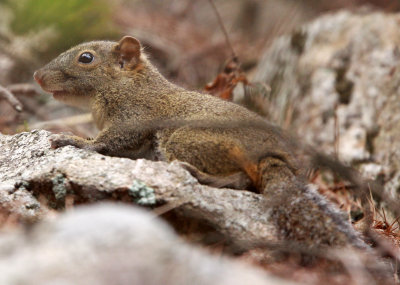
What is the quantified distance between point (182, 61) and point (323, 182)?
5.09m

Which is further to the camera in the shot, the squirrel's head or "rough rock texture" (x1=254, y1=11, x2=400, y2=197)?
"rough rock texture" (x1=254, y1=11, x2=400, y2=197)

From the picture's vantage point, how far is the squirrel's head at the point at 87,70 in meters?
4.89

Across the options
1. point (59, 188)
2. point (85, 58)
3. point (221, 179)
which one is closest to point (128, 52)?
point (85, 58)

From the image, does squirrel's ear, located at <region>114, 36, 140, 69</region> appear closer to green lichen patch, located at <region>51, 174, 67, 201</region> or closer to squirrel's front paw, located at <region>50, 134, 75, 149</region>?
squirrel's front paw, located at <region>50, 134, 75, 149</region>

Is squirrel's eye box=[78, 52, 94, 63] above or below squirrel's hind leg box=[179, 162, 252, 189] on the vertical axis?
above

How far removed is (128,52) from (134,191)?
6.56 feet

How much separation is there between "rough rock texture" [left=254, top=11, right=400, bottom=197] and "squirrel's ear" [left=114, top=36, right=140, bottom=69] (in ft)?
10.0

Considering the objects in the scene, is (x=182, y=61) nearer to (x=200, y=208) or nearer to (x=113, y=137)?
(x=113, y=137)

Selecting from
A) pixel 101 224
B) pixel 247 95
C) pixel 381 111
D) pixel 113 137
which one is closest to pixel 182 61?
pixel 247 95

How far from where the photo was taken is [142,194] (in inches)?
139

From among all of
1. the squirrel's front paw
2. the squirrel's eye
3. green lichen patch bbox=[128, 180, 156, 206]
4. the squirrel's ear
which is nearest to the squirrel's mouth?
the squirrel's eye

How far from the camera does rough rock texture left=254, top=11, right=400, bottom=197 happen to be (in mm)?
6426

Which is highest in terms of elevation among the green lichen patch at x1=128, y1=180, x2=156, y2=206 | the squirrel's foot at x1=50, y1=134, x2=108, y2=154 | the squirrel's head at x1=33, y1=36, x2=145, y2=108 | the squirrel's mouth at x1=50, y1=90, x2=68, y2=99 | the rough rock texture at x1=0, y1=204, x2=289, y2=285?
the squirrel's head at x1=33, y1=36, x2=145, y2=108

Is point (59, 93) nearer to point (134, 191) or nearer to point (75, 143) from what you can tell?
point (75, 143)
